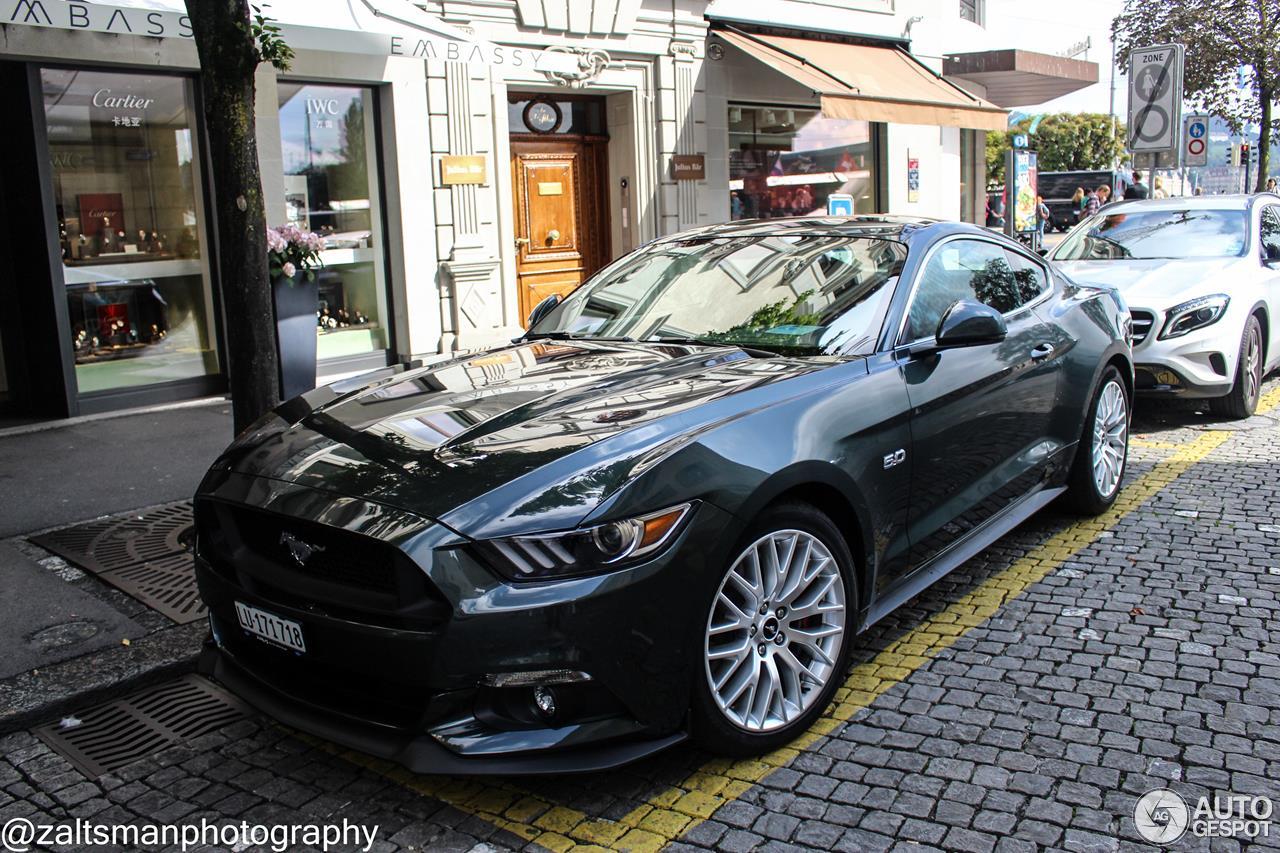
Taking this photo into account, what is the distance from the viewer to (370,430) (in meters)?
3.54

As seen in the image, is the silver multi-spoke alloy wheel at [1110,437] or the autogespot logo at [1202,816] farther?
the silver multi-spoke alloy wheel at [1110,437]

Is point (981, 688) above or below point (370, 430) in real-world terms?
below

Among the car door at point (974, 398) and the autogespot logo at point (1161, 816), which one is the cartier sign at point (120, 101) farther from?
the autogespot logo at point (1161, 816)

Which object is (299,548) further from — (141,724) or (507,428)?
(141,724)

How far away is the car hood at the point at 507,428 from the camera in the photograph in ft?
9.75

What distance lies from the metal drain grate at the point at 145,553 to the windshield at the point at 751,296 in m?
1.91

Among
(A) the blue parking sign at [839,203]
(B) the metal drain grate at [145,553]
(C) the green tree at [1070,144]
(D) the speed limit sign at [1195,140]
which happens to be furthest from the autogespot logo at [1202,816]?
(C) the green tree at [1070,144]

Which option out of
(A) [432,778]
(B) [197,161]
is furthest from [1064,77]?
(A) [432,778]

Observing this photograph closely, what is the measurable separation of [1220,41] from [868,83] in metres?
8.40

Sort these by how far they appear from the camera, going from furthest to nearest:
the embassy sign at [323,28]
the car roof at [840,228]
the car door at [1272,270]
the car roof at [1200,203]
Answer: the car roof at [1200,203], the car door at [1272,270], the embassy sign at [323,28], the car roof at [840,228]

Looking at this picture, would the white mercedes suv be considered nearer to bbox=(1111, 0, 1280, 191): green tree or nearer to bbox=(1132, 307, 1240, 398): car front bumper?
bbox=(1132, 307, 1240, 398): car front bumper

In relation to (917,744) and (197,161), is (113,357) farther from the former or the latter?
(917,744)

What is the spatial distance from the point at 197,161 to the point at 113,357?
1.73 metres

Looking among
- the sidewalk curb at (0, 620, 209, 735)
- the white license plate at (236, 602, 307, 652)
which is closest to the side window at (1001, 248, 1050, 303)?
the white license plate at (236, 602, 307, 652)
